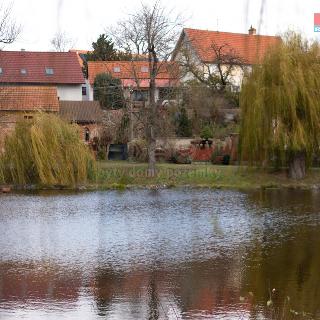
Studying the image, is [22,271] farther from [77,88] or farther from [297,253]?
[77,88]

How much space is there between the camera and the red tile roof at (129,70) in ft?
95.9

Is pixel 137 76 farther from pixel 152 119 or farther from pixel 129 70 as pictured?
pixel 152 119

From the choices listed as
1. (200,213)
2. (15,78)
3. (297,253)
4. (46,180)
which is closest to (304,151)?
(200,213)

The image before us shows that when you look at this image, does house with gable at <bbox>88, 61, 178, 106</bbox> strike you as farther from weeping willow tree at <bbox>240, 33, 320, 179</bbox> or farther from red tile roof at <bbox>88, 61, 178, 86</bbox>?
weeping willow tree at <bbox>240, 33, 320, 179</bbox>

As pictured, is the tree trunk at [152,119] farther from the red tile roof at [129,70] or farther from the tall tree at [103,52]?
the tall tree at [103,52]

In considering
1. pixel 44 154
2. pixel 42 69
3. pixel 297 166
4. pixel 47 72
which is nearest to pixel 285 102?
pixel 297 166

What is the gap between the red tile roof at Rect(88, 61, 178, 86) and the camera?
29234 mm

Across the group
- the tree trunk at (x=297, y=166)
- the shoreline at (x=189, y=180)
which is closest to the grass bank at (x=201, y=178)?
the shoreline at (x=189, y=180)

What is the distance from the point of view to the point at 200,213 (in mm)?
18969

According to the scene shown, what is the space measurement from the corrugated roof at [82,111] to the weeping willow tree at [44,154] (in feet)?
35.0

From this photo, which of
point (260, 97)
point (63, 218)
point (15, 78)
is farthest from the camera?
point (15, 78)

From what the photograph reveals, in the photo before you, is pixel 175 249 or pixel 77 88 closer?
pixel 175 249

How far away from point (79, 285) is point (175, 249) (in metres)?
3.27

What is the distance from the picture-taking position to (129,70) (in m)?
31.3
